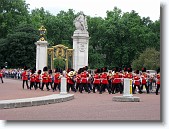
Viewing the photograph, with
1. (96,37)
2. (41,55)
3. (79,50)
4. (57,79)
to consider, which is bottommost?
(57,79)

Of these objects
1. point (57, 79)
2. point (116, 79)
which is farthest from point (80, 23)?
point (116, 79)

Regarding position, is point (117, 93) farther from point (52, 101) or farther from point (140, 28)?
point (140, 28)

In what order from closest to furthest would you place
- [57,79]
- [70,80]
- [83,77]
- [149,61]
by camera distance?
1. [83,77]
2. [70,80]
3. [57,79]
4. [149,61]

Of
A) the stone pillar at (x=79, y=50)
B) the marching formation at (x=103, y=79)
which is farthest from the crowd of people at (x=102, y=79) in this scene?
the stone pillar at (x=79, y=50)

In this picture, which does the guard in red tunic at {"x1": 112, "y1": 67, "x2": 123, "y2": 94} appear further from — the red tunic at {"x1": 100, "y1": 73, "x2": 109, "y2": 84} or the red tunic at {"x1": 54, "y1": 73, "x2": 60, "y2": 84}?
the red tunic at {"x1": 54, "y1": 73, "x2": 60, "y2": 84}

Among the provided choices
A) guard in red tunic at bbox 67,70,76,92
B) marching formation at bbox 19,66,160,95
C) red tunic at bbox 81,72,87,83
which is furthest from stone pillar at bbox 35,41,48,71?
red tunic at bbox 81,72,87,83

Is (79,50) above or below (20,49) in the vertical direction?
below

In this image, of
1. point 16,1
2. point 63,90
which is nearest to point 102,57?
point 16,1

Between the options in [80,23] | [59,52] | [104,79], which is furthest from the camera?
[80,23]

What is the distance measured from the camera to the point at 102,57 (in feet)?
186

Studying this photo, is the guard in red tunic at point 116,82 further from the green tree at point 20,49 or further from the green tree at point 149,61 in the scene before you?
the green tree at point 20,49

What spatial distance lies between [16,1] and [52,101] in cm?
4864

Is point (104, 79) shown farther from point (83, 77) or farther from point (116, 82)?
point (83, 77)

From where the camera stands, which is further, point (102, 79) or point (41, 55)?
point (41, 55)
